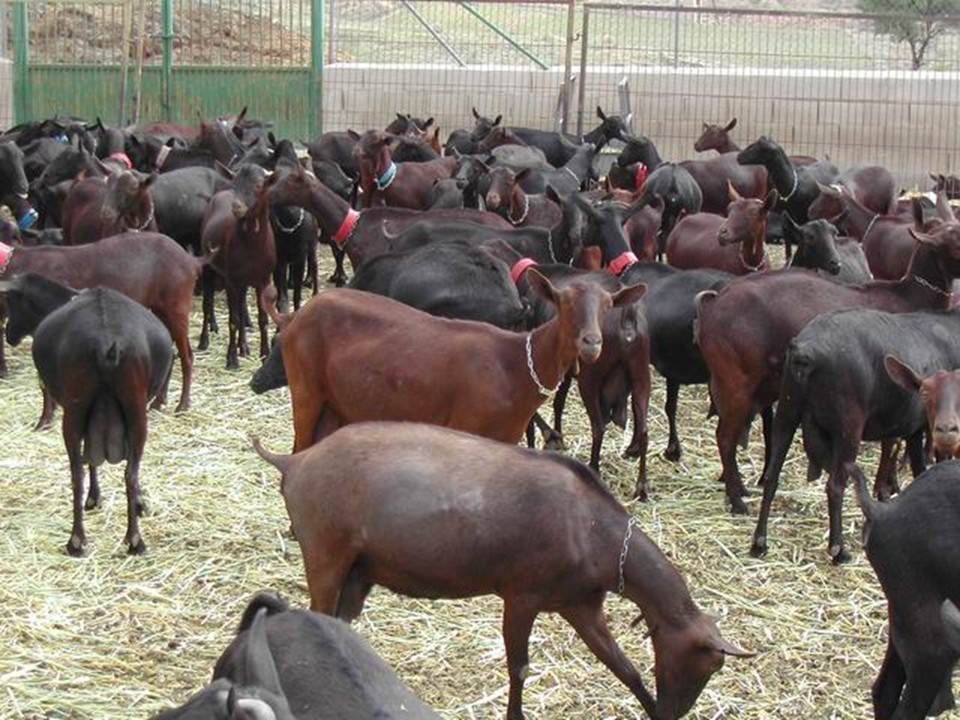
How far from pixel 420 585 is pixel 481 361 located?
2060 mm

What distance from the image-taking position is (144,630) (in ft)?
24.5

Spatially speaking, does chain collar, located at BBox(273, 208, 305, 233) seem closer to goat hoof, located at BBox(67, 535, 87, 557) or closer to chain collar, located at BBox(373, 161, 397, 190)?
chain collar, located at BBox(373, 161, 397, 190)

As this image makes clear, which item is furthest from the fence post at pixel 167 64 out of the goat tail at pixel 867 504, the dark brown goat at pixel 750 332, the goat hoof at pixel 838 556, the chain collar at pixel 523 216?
the goat tail at pixel 867 504

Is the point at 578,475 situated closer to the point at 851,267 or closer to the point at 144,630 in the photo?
the point at 144,630

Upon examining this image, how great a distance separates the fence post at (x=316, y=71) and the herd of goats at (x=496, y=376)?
8.62m

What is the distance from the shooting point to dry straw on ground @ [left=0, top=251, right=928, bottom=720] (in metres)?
6.91

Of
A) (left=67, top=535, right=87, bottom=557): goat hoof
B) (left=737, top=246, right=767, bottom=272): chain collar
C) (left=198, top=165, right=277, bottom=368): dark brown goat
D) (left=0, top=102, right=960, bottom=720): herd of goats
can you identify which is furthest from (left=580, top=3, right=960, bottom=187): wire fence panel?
(left=67, top=535, right=87, bottom=557): goat hoof

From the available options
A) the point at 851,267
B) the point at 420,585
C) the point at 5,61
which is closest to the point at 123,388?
the point at 420,585

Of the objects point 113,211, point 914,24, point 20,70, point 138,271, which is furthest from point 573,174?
point 914,24

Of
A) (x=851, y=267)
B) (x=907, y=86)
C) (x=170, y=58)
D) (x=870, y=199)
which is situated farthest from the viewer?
(x=170, y=58)

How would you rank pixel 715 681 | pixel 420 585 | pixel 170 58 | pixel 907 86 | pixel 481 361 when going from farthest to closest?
pixel 170 58 → pixel 907 86 → pixel 481 361 → pixel 715 681 → pixel 420 585

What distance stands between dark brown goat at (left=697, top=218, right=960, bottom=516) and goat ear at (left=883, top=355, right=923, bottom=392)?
4.61 ft

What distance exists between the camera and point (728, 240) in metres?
12.6

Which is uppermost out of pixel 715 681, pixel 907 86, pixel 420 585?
pixel 907 86
